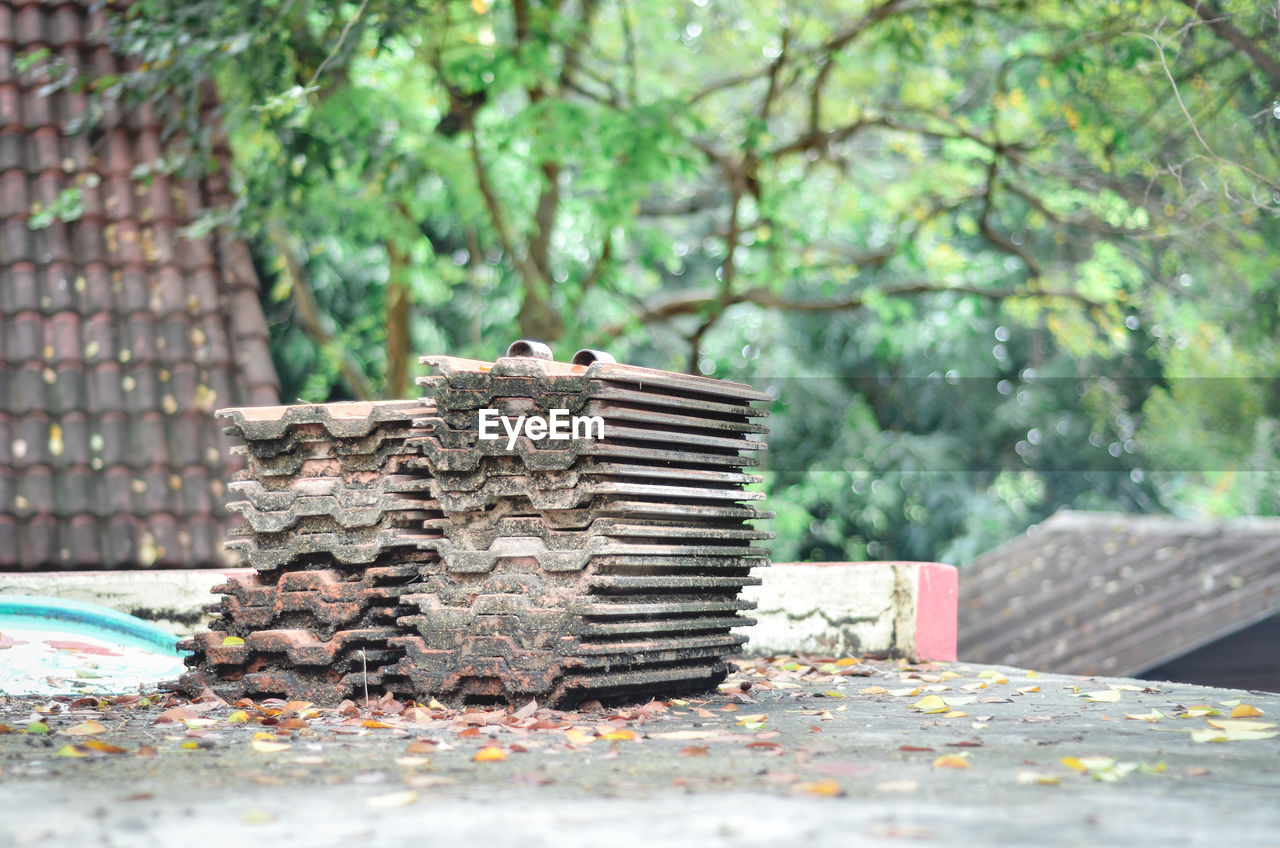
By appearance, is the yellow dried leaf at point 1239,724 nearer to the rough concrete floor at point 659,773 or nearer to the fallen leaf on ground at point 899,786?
the rough concrete floor at point 659,773

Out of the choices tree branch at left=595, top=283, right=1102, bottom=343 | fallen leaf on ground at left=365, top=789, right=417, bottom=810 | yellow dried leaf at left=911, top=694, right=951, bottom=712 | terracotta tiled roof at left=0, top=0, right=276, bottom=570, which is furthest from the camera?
tree branch at left=595, top=283, right=1102, bottom=343

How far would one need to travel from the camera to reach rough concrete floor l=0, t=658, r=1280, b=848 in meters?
2.81

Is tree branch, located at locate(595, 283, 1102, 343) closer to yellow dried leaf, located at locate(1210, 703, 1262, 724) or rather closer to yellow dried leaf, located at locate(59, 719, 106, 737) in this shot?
yellow dried leaf, located at locate(1210, 703, 1262, 724)

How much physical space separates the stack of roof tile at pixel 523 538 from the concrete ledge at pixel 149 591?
1149 millimetres

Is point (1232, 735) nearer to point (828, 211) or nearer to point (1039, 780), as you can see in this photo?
point (1039, 780)

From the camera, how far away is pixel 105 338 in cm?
793

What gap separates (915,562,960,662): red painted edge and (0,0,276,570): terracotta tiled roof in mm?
4133

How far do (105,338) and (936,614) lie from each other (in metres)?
5.32

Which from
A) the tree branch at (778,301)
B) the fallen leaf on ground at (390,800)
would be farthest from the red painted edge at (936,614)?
the fallen leaf on ground at (390,800)

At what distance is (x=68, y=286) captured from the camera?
317 inches

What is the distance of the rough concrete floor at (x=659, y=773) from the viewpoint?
2807 millimetres

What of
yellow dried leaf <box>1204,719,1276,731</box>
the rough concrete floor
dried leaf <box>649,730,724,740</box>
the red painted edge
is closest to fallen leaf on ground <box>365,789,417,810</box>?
the rough concrete floor

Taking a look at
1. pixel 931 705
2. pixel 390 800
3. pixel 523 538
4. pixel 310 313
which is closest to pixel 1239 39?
pixel 931 705

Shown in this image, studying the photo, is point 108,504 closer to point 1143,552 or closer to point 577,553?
point 577,553
